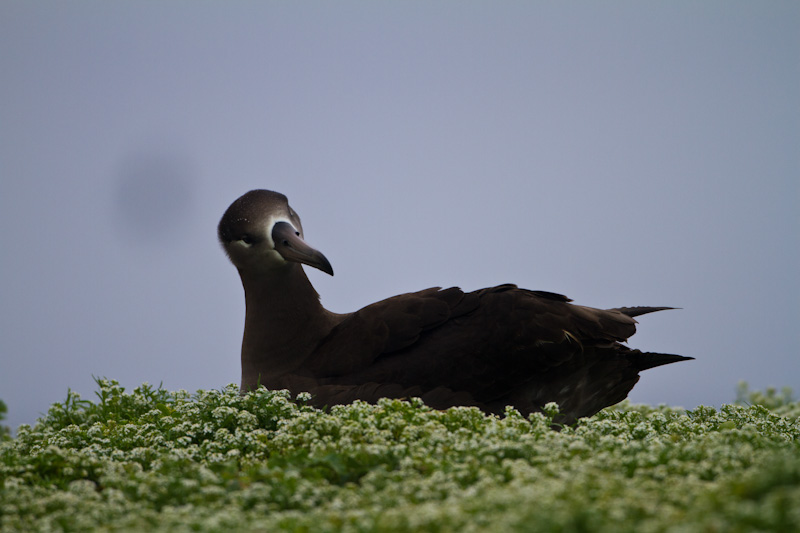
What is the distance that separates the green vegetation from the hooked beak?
1.70 meters

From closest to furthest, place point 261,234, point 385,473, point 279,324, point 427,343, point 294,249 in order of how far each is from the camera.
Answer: point 385,473 → point 427,343 → point 294,249 → point 279,324 → point 261,234

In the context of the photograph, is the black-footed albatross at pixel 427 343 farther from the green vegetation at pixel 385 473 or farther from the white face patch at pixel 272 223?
the green vegetation at pixel 385 473

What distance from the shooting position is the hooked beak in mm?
7934

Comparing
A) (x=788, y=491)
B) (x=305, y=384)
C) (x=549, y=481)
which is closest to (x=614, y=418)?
(x=305, y=384)

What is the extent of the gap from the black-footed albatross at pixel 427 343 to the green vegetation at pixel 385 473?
2.55 feet

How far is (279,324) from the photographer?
828 cm

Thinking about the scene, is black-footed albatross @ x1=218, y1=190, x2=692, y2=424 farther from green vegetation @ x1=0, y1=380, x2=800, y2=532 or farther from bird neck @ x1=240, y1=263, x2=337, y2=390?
green vegetation @ x1=0, y1=380, x2=800, y2=532

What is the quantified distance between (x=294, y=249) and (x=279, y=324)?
77 cm

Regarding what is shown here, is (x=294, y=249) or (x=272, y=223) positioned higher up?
(x=272, y=223)

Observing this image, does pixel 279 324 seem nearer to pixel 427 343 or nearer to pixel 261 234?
pixel 261 234

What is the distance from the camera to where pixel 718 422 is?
7223 mm

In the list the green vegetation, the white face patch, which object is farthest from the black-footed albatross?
the green vegetation

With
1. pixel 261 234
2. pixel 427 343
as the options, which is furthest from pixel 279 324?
pixel 427 343

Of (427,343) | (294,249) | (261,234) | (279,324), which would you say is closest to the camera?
(427,343)
